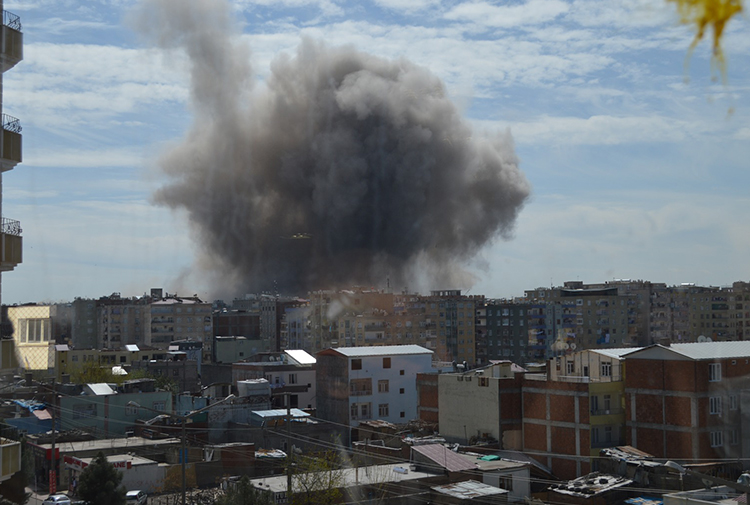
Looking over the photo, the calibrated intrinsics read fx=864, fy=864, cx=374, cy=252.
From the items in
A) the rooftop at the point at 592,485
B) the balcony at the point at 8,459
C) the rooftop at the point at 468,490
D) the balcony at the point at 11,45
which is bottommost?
the rooftop at the point at 592,485

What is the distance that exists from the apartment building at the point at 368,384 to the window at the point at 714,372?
1224 centimetres

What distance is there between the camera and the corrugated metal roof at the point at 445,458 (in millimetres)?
17906

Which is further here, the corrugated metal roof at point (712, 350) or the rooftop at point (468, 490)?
the corrugated metal roof at point (712, 350)

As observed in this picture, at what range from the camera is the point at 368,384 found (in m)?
29.4

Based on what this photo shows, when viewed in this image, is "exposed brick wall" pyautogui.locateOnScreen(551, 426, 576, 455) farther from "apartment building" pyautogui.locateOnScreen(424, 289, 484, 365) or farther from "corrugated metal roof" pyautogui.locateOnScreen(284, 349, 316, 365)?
"apartment building" pyautogui.locateOnScreen(424, 289, 484, 365)

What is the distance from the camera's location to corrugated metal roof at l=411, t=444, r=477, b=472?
705 inches

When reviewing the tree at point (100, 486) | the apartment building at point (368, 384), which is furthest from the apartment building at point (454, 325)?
the tree at point (100, 486)

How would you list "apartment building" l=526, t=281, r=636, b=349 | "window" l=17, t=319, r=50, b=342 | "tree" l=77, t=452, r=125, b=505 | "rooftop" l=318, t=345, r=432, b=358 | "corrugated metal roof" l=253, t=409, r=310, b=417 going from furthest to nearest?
1. "apartment building" l=526, t=281, r=636, b=349
2. "rooftop" l=318, t=345, r=432, b=358
3. "corrugated metal roof" l=253, t=409, r=310, b=417
4. "window" l=17, t=319, r=50, b=342
5. "tree" l=77, t=452, r=125, b=505

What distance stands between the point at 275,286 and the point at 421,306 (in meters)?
18.4

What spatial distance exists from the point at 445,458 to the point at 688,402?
583cm

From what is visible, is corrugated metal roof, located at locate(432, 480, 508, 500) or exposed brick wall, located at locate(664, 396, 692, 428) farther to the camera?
exposed brick wall, located at locate(664, 396, 692, 428)

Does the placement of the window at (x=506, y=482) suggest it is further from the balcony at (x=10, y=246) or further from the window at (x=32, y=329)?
the balcony at (x=10, y=246)

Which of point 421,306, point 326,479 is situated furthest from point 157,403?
point 421,306

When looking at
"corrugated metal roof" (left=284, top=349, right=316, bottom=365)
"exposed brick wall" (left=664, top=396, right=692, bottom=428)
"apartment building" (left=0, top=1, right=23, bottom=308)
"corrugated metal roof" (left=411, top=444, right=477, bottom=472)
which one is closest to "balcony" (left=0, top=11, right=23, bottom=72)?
"apartment building" (left=0, top=1, right=23, bottom=308)
